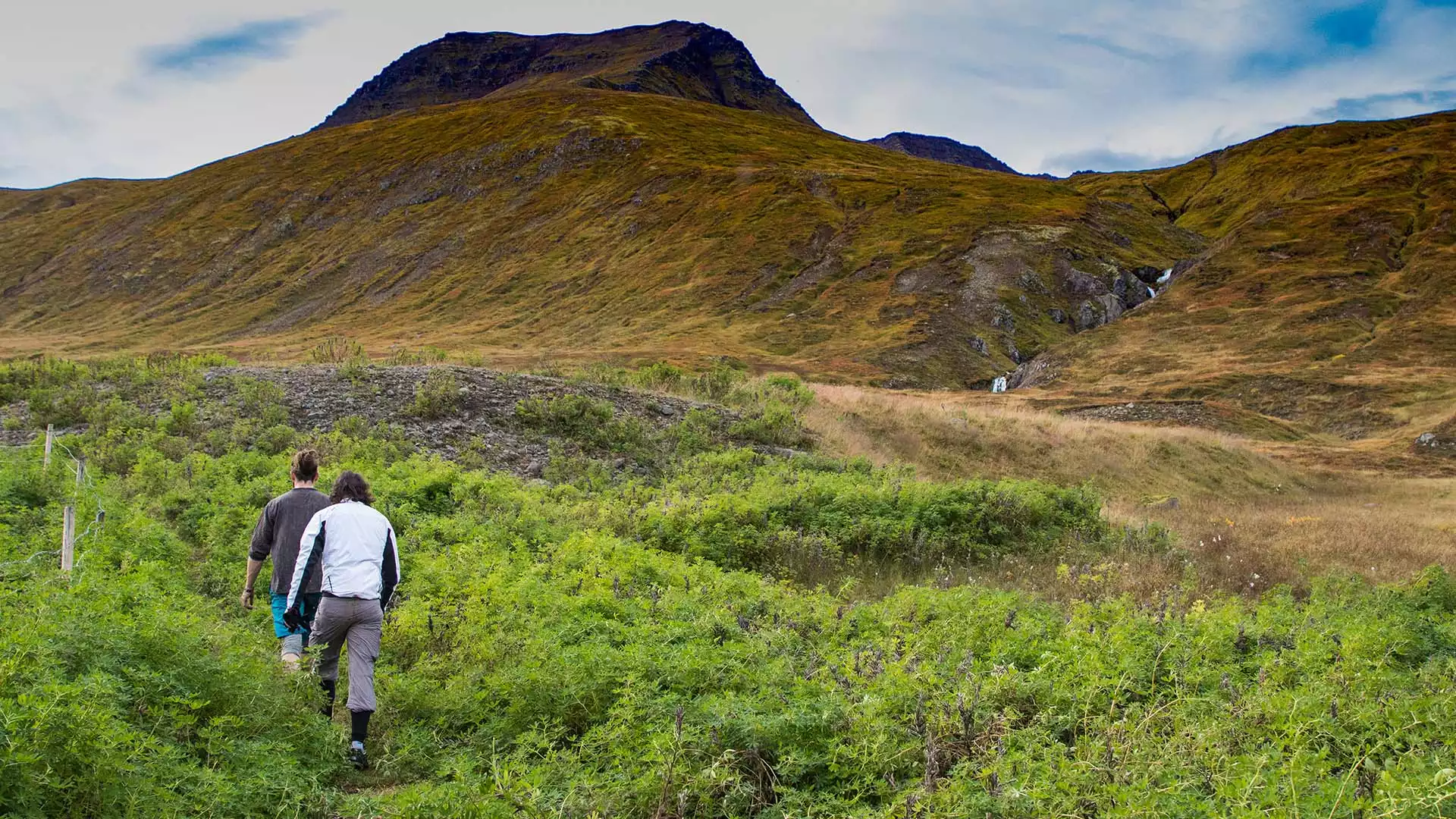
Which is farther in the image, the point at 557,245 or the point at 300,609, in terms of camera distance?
the point at 557,245

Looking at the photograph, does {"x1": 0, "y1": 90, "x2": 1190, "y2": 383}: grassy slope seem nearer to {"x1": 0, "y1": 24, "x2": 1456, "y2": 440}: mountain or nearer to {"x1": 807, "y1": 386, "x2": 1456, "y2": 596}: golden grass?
{"x1": 0, "y1": 24, "x2": 1456, "y2": 440}: mountain

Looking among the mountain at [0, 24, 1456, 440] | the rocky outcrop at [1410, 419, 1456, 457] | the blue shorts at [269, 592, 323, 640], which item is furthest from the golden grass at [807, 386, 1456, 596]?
the mountain at [0, 24, 1456, 440]

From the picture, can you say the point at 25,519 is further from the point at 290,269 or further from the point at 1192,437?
the point at 290,269

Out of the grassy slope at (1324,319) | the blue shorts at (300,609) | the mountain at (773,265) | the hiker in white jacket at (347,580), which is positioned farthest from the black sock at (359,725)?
the grassy slope at (1324,319)

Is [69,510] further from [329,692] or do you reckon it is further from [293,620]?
[329,692]

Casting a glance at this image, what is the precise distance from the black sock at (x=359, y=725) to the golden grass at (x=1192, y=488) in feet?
24.7

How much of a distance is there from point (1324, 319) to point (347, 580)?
62.6 m

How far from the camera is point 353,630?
5.83 meters

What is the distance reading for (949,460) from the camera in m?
20.8

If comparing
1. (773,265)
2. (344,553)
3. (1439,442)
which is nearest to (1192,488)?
(1439,442)

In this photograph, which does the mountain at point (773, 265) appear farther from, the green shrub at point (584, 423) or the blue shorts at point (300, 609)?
the blue shorts at point (300, 609)

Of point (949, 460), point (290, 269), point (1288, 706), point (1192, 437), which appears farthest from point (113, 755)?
point (290, 269)

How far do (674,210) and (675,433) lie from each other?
63711mm

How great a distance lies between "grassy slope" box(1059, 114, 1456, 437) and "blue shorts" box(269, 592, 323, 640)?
43.0 m
